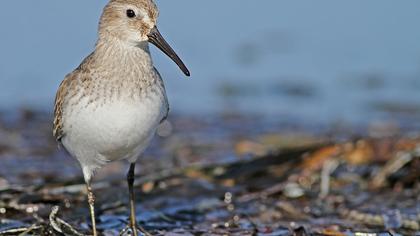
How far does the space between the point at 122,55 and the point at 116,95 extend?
0.32 meters

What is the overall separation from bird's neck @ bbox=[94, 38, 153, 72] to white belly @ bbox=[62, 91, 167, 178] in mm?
218

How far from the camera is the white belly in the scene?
17.3ft

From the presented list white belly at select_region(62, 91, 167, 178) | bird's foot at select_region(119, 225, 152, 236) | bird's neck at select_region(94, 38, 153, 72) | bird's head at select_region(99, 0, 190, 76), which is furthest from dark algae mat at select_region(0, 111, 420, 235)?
bird's head at select_region(99, 0, 190, 76)

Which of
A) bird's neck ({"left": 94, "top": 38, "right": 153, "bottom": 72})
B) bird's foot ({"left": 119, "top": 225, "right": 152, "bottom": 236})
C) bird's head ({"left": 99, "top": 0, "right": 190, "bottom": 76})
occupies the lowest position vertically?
bird's foot ({"left": 119, "top": 225, "right": 152, "bottom": 236})

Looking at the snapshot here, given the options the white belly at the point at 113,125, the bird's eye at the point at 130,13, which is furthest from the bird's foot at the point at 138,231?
the bird's eye at the point at 130,13

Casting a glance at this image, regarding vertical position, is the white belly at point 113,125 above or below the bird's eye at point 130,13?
below

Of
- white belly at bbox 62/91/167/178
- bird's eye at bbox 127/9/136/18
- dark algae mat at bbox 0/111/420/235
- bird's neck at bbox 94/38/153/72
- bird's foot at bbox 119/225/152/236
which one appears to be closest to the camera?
white belly at bbox 62/91/167/178

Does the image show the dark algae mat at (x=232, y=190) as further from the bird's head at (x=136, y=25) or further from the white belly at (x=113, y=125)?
the bird's head at (x=136, y=25)

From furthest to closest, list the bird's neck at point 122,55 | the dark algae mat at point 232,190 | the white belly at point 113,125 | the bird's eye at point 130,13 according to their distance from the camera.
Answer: the dark algae mat at point 232,190
the bird's eye at point 130,13
the bird's neck at point 122,55
the white belly at point 113,125

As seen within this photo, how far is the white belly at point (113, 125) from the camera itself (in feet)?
17.3

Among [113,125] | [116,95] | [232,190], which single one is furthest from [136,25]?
[232,190]

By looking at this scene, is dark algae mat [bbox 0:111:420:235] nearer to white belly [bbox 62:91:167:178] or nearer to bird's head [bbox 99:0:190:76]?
white belly [bbox 62:91:167:178]

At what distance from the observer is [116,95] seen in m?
5.28

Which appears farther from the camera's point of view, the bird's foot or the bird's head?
Result: the bird's foot
